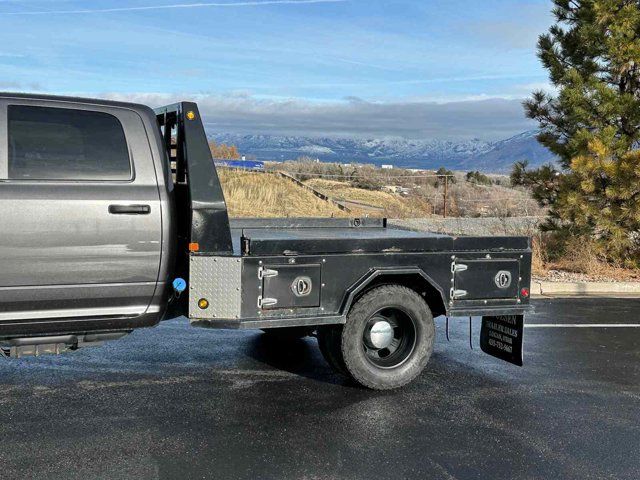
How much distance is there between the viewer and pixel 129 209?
190 inches

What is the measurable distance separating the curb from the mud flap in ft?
15.0

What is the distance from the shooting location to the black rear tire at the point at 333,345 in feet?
18.5

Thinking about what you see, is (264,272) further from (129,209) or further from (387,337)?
(387,337)

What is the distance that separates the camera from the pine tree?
459 inches

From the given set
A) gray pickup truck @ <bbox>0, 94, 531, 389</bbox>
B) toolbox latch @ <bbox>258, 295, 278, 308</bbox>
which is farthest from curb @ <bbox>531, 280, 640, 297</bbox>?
toolbox latch @ <bbox>258, 295, 278, 308</bbox>

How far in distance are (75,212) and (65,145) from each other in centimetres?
51

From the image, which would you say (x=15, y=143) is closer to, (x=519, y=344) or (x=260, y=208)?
(x=519, y=344)

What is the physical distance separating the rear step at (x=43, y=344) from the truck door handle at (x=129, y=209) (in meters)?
0.93

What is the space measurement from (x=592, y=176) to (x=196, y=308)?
896 centimetres

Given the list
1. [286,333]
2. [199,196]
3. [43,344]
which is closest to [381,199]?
[286,333]

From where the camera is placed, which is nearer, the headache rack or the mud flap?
the headache rack

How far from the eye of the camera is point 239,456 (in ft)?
14.3

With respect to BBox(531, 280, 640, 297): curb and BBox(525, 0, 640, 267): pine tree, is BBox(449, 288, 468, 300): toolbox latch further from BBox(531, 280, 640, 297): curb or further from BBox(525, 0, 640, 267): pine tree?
BBox(525, 0, 640, 267): pine tree

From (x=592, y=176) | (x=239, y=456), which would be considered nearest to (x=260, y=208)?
(x=592, y=176)
